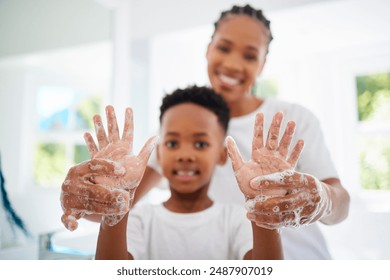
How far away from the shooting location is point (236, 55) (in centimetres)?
76

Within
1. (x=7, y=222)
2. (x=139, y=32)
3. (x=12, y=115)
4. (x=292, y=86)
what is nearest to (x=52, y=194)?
(x=7, y=222)

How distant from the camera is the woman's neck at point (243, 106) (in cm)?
78

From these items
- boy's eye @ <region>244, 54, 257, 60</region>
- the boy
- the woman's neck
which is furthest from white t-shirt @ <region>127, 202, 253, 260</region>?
boy's eye @ <region>244, 54, 257, 60</region>

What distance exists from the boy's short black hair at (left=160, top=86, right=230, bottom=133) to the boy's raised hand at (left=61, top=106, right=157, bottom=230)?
0.21 metres

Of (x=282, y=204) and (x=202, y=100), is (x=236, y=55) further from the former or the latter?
(x=282, y=204)

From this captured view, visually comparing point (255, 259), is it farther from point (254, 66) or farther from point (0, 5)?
point (0, 5)

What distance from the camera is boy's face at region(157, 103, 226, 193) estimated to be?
65cm

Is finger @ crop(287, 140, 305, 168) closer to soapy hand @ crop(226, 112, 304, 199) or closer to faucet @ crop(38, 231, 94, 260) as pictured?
soapy hand @ crop(226, 112, 304, 199)

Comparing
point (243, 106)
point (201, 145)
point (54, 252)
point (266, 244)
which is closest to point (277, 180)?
point (266, 244)

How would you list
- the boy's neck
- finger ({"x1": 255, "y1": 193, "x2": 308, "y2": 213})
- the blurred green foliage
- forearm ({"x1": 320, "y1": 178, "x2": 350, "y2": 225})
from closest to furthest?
finger ({"x1": 255, "y1": 193, "x2": 308, "y2": 213})
forearm ({"x1": 320, "y1": 178, "x2": 350, "y2": 225})
the boy's neck
the blurred green foliage

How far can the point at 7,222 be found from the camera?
82cm

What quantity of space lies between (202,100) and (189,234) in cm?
27

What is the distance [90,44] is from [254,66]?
55 centimetres
